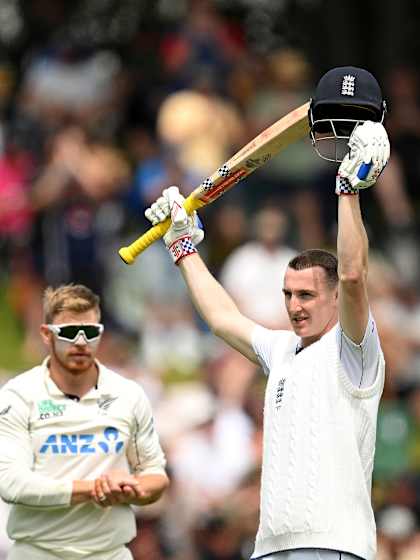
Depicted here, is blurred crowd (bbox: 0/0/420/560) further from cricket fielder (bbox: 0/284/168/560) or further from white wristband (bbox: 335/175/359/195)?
white wristband (bbox: 335/175/359/195)

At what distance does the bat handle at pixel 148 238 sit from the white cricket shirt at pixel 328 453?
1.17 m

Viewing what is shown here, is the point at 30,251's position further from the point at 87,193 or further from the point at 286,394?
the point at 286,394

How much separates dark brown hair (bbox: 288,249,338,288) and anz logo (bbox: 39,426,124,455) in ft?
4.76

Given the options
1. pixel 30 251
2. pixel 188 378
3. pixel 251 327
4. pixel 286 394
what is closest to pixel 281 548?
pixel 286 394

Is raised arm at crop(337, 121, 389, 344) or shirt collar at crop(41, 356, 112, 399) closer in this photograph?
raised arm at crop(337, 121, 389, 344)

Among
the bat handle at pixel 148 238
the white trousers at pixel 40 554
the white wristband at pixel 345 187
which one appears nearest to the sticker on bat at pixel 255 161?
the bat handle at pixel 148 238

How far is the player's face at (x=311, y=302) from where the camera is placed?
24.6ft

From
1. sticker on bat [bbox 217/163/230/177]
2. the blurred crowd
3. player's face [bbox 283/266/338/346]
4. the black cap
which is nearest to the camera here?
the black cap

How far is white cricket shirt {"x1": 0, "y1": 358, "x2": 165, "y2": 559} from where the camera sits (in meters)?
8.27

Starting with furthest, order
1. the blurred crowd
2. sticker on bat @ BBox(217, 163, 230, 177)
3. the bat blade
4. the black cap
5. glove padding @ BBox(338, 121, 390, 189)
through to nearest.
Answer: the blurred crowd → sticker on bat @ BBox(217, 163, 230, 177) → the bat blade → the black cap → glove padding @ BBox(338, 121, 390, 189)

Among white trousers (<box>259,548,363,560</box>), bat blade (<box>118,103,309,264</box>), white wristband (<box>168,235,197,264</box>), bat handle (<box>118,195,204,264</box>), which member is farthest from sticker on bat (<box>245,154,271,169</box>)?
white trousers (<box>259,548,363,560</box>)

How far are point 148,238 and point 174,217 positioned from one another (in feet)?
0.55

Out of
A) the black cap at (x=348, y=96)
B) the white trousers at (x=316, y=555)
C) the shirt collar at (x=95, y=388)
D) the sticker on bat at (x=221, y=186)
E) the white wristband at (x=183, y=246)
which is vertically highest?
the sticker on bat at (x=221, y=186)

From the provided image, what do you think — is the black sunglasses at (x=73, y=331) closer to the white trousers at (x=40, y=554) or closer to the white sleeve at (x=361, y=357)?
the white trousers at (x=40, y=554)
